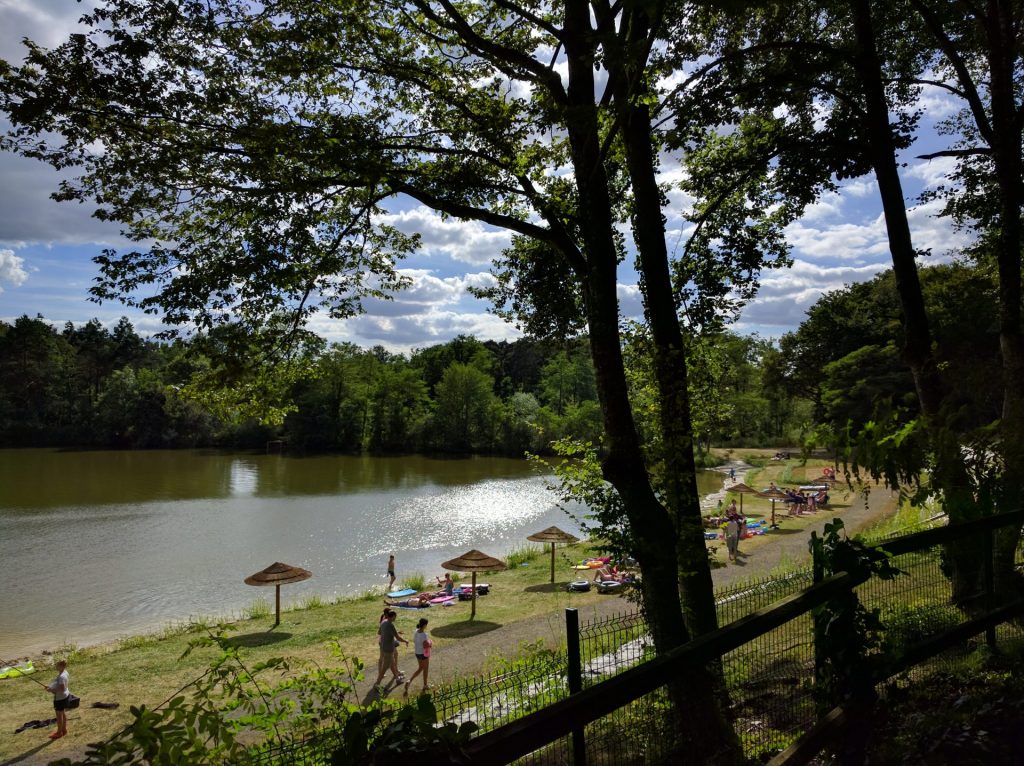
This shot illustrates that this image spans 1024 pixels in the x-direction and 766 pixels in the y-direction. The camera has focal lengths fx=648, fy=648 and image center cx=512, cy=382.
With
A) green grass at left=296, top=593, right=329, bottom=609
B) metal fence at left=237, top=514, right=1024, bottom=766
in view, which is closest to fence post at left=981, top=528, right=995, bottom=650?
metal fence at left=237, top=514, right=1024, bottom=766

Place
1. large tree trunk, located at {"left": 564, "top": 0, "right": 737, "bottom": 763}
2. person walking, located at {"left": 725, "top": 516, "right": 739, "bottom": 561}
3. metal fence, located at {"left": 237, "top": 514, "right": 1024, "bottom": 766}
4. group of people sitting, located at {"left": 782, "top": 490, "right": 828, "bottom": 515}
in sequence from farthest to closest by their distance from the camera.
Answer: group of people sitting, located at {"left": 782, "top": 490, "right": 828, "bottom": 515} < person walking, located at {"left": 725, "top": 516, "right": 739, "bottom": 561} < large tree trunk, located at {"left": 564, "top": 0, "right": 737, "bottom": 763} < metal fence, located at {"left": 237, "top": 514, "right": 1024, "bottom": 766}

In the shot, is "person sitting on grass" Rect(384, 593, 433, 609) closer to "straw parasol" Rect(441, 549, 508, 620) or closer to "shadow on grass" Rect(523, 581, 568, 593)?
"straw parasol" Rect(441, 549, 508, 620)

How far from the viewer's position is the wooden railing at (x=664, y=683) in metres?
1.59


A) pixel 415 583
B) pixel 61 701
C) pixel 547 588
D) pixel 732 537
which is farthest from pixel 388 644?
pixel 732 537

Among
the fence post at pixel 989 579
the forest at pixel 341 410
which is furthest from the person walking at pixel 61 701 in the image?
the forest at pixel 341 410

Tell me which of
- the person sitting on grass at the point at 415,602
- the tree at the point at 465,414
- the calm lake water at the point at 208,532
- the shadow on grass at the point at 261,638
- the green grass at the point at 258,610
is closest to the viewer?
the shadow on grass at the point at 261,638

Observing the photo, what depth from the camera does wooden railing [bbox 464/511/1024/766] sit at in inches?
62.7

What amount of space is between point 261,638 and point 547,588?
25.6 feet

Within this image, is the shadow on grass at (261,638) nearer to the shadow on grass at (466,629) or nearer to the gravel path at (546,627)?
the gravel path at (546,627)

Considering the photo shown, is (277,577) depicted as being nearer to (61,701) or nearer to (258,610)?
(258,610)

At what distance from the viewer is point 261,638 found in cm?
1470

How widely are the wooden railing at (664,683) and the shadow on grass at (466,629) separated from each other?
12528 mm

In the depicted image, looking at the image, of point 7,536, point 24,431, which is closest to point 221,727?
point 7,536

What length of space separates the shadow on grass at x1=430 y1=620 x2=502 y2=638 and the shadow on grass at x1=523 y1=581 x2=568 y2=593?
125 inches
